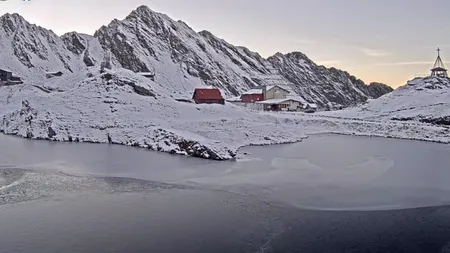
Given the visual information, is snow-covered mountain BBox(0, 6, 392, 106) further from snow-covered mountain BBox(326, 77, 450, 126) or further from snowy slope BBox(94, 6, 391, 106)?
snow-covered mountain BBox(326, 77, 450, 126)

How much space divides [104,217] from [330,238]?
31.3 ft

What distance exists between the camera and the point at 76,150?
40.2 meters

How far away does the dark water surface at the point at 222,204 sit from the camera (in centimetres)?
1570

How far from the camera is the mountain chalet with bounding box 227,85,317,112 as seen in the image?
10169 centimetres

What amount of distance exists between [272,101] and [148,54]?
60.0 meters

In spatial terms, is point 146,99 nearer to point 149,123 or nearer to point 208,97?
A: point 149,123

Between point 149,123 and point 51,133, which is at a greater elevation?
point 149,123

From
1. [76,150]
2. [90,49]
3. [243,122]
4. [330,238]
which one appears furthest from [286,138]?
[90,49]

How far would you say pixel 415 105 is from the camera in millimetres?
83438

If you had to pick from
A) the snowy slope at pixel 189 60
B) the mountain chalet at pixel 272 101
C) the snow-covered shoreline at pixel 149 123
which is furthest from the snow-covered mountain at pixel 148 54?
the snow-covered shoreline at pixel 149 123

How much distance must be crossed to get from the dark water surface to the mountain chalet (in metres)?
64.8

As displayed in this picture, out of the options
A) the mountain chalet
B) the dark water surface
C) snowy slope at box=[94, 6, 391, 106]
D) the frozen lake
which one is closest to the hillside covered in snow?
snowy slope at box=[94, 6, 391, 106]

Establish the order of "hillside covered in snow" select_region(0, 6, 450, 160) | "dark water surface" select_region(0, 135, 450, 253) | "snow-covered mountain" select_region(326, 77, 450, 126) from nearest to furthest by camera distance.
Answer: "dark water surface" select_region(0, 135, 450, 253)
"hillside covered in snow" select_region(0, 6, 450, 160)
"snow-covered mountain" select_region(326, 77, 450, 126)

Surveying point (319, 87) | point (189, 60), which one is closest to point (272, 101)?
A: point (189, 60)
